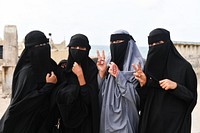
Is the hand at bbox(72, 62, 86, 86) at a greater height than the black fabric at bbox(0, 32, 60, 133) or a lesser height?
greater

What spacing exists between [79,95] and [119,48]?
600mm

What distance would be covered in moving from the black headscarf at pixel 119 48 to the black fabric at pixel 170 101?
11.1 inches

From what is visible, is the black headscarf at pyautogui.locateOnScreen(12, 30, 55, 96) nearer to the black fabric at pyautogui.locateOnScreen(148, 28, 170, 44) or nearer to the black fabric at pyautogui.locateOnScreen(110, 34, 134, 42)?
the black fabric at pyautogui.locateOnScreen(110, 34, 134, 42)

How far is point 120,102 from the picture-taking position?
2.75m

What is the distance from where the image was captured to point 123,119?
275 centimetres

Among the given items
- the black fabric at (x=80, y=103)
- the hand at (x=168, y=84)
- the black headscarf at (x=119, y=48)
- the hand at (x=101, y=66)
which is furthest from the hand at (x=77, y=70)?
the hand at (x=168, y=84)

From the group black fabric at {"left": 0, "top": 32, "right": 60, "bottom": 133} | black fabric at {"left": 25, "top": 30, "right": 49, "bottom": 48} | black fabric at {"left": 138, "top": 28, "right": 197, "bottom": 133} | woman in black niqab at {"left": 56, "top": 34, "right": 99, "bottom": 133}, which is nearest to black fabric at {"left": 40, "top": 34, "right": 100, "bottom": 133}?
woman in black niqab at {"left": 56, "top": 34, "right": 99, "bottom": 133}

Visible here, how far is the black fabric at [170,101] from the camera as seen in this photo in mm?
2619

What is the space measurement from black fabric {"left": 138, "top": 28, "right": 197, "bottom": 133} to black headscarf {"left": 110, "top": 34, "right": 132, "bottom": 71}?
28 centimetres

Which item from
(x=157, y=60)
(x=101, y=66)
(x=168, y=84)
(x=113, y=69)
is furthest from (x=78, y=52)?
(x=168, y=84)

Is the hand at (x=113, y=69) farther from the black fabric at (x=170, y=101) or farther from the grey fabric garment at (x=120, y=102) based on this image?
the black fabric at (x=170, y=101)

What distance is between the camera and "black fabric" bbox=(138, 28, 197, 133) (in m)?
2.62

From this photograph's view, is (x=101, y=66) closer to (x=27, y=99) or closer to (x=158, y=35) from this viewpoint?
(x=158, y=35)

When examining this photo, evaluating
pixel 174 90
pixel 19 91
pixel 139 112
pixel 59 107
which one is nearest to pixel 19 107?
pixel 19 91
